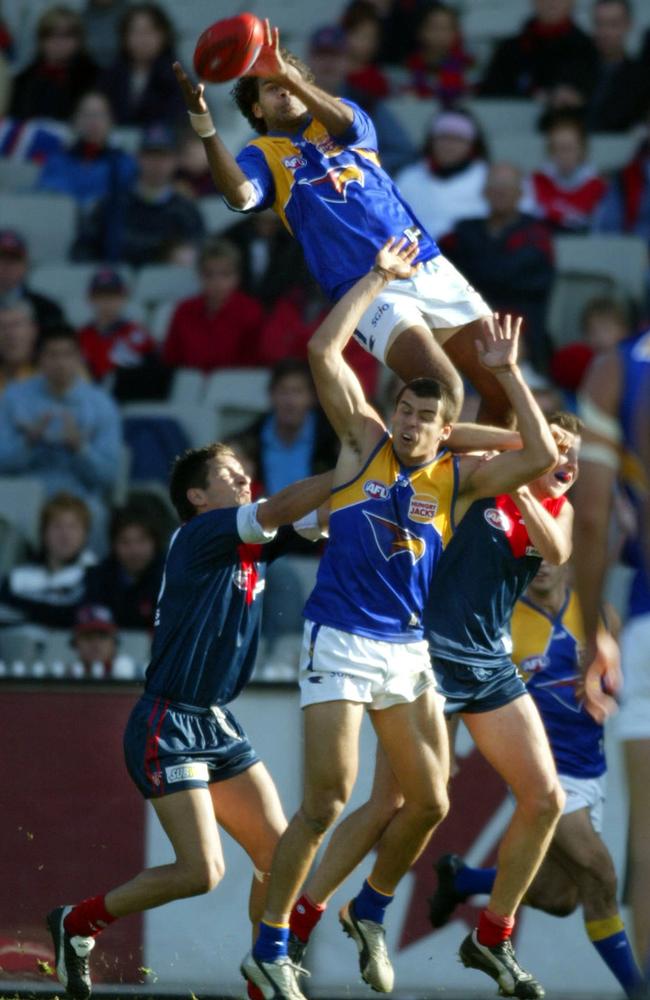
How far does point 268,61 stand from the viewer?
6270 mm

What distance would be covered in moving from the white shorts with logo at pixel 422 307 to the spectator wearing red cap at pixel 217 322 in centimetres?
484

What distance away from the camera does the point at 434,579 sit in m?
6.95

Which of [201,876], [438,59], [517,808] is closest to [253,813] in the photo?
[201,876]

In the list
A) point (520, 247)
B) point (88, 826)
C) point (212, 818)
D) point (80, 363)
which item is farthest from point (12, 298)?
point (212, 818)

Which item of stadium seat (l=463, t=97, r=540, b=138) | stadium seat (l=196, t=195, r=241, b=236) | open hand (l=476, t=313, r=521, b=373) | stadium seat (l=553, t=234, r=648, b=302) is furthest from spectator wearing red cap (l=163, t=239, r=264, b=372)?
open hand (l=476, t=313, r=521, b=373)

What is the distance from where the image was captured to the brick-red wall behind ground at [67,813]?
7422 mm

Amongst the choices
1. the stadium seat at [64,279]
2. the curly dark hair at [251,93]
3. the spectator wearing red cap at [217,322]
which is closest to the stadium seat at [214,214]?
the stadium seat at [64,279]

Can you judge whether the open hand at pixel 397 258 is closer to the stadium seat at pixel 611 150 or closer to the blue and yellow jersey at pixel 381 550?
the blue and yellow jersey at pixel 381 550

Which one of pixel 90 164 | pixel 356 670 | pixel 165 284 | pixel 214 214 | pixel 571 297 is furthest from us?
pixel 90 164

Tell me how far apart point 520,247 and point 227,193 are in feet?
15.8

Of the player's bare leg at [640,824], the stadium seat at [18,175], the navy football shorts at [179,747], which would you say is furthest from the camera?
the stadium seat at [18,175]

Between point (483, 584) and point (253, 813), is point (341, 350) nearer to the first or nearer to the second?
point (483, 584)

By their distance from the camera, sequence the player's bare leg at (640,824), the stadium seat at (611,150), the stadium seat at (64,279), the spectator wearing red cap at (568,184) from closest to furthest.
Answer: the player's bare leg at (640,824) < the spectator wearing red cap at (568,184) < the stadium seat at (611,150) < the stadium seat at (64,279)

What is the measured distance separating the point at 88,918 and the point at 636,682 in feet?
8.38
